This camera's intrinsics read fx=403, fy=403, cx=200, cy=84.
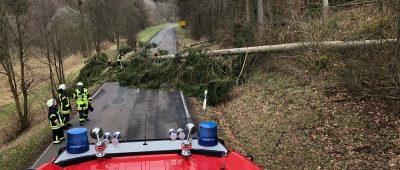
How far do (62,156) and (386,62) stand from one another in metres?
9.00

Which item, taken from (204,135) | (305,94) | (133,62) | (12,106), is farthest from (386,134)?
(12,106)

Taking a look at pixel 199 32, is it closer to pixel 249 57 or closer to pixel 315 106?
pixel 249 57

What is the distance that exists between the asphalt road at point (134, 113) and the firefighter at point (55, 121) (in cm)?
27

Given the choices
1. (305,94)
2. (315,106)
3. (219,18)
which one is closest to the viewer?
(315,106)

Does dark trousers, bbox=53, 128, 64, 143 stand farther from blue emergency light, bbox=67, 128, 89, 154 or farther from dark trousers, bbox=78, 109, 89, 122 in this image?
blue emergency light, bbox=67, 128, 89, 154

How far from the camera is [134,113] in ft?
56.0

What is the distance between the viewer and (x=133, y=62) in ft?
74.6

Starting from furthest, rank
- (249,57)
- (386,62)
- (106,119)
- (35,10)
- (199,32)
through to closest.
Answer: (199,32), (35,10), (249,57), (106,119), (386,62)

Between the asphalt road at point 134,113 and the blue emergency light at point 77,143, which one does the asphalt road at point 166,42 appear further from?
the blue emergency light at point 77,143

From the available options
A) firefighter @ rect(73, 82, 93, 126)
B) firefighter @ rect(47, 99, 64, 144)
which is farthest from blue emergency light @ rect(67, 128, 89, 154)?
firefighter @ rect(73, 82, 93, 126)

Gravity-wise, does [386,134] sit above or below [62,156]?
below

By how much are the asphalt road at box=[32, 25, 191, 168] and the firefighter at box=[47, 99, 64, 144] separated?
273mm

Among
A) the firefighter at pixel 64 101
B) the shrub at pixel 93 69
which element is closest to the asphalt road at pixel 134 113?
the firefighter at pixel 64 101

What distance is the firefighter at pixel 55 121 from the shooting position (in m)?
12.7
